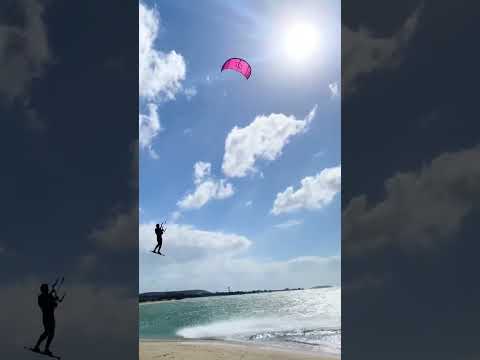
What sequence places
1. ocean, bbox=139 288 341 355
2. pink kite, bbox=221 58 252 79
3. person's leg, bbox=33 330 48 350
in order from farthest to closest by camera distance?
ocean, bbox=139 288 341 355 → pink kite, bbox=221 58 252 79 → person's leg, bbox=33 330 48 350

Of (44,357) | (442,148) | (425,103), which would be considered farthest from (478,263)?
(44,357)

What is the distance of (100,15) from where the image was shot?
16.5 ft

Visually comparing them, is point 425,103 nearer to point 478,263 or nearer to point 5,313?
point 478,263

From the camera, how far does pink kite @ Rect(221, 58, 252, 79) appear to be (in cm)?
644

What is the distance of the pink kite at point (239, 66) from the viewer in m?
6.44

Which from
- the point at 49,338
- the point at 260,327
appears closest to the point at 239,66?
the point at 49,338

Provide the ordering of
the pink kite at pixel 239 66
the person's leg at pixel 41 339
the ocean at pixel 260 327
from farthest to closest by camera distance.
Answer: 1. the ocean at pixel 260 327
2. the pink kite at pixel 239 66
3. the person's leg at pixel 41 339

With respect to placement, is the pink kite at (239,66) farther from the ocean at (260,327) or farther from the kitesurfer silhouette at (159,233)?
the ocean at (260,327)

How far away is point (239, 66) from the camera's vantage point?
257 inches

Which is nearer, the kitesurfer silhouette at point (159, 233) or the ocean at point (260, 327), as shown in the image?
the kitesurfer silhouette at point (159, 233)

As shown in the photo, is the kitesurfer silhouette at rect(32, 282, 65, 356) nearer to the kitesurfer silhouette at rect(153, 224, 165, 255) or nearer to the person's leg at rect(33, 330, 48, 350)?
the person's leg at rect(33, 330, 48, 350)

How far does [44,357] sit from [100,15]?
4.11 metres

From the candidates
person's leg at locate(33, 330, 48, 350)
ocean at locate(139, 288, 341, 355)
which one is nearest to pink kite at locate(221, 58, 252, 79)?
person's leg at locate(33, 330, 48, 350)

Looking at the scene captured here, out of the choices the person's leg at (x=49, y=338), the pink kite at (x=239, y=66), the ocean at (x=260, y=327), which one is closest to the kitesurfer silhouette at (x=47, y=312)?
the person's leg at (x=49, y=338)
